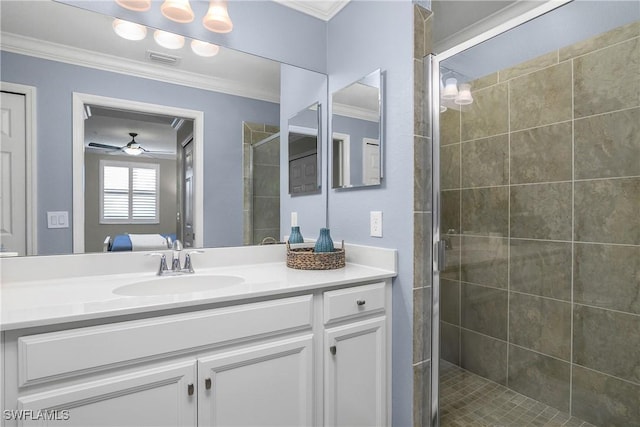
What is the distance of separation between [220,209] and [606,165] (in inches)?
72.3

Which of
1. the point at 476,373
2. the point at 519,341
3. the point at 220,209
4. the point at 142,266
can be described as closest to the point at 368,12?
the point at 220,209

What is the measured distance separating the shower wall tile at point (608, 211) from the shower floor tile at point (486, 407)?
0.91 meters

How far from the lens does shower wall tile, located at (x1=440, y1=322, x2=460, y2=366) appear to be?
1653 millimetres

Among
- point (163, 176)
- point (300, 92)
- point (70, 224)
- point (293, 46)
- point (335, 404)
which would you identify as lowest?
point (335, 404)

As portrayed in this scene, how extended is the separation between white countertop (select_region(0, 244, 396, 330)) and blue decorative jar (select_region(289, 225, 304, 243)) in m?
0.24

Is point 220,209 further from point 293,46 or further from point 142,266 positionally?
point 293,46

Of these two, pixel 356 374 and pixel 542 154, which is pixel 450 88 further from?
pixel 356 374

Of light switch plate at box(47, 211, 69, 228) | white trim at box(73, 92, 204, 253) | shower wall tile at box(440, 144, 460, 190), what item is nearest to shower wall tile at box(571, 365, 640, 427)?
shower wall tile at box(440, 144, 460, 190)

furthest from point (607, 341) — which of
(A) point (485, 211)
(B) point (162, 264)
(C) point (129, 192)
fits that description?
(C) point (129, 192)

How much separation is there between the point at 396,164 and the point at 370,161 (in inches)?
6.5

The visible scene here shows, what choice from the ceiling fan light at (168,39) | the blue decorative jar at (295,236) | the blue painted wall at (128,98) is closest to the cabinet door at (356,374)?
the blue decorative jar at (295,236)

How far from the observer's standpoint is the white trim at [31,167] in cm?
130

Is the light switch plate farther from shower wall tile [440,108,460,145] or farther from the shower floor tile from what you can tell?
the shower floor tile

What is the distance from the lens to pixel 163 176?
157cm
